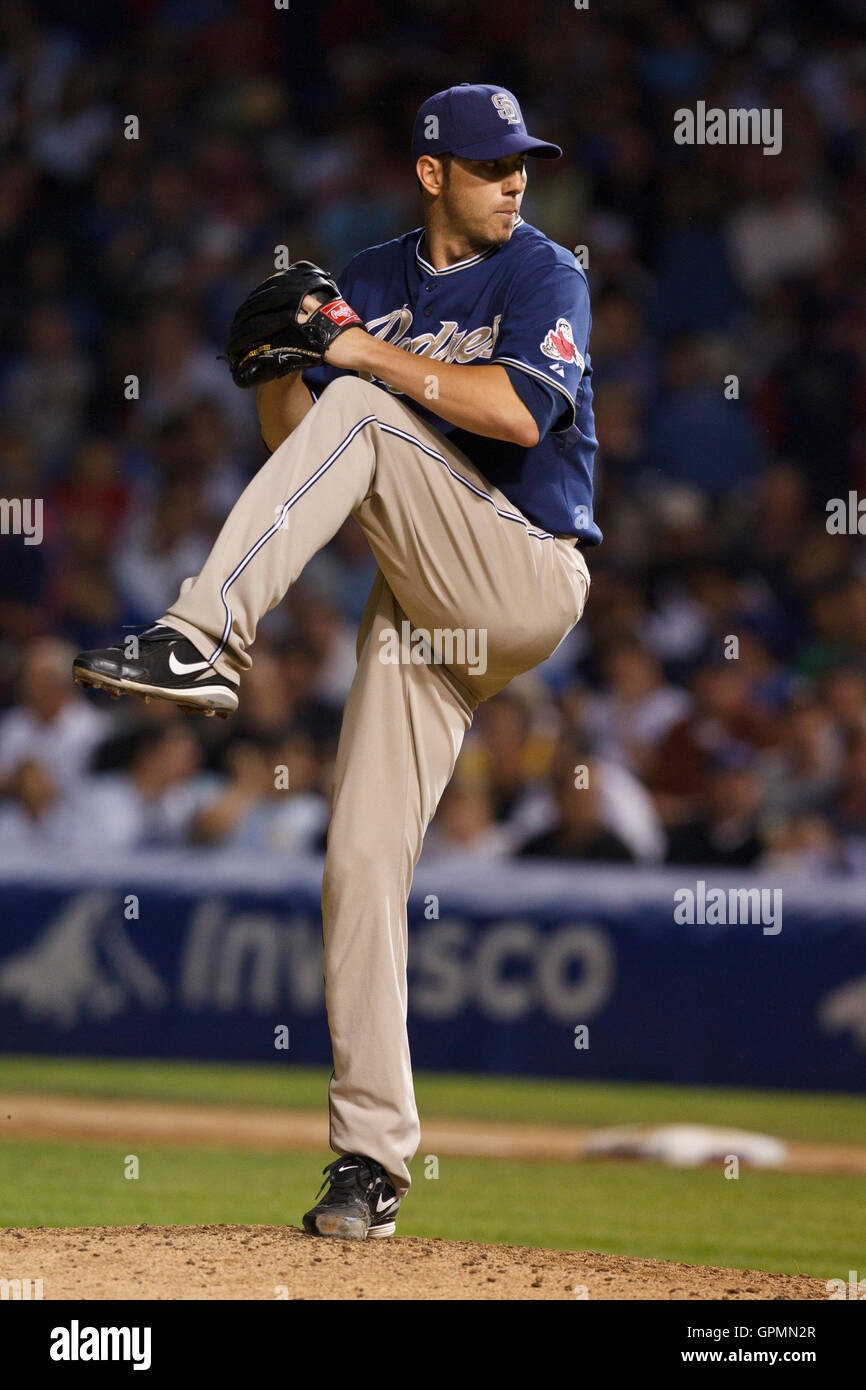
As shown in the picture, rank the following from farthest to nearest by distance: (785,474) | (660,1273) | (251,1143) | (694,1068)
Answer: (785,474)
(694,1068)
(251,1143)
(660,1273)

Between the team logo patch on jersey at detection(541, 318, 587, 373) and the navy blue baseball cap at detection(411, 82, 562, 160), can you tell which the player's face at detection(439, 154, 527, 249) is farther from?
the team logo patch on jersey at detection(541, 318, 587, 373)

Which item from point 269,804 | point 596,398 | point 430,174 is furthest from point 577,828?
point 430,174

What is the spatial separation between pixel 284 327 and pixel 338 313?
0.11m

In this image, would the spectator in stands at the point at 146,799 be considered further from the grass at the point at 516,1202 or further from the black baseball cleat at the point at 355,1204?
the black baseball cleat at the point at 355,1204

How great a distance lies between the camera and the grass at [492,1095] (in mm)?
6594

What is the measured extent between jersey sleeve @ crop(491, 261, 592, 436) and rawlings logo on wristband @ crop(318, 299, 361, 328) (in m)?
0.29

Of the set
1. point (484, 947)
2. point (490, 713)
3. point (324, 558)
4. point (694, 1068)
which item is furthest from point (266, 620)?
point (694, 1068)

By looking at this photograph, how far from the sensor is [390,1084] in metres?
3.37

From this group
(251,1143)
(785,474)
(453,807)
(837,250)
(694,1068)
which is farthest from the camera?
(837,250)

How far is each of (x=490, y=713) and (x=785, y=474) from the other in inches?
87.5

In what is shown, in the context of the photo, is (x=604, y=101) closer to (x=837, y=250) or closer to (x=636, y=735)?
(x=837, y=250)

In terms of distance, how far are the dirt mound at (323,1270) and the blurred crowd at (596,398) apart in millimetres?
4209

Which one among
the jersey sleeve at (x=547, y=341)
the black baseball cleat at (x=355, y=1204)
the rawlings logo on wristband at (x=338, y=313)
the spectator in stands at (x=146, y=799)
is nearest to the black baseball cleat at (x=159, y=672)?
the rawlings logo on wristband at (x=338, y=313)

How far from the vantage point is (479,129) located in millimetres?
3430
